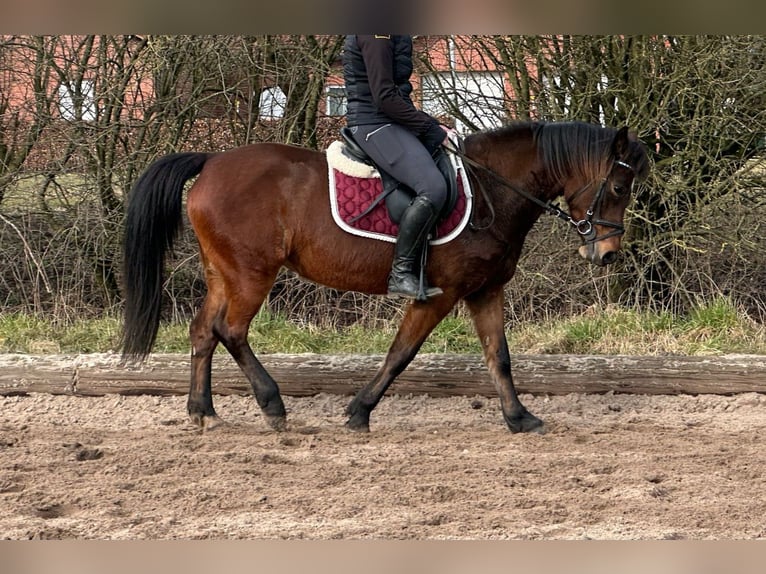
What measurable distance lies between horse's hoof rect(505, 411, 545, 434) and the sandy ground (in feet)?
0.23

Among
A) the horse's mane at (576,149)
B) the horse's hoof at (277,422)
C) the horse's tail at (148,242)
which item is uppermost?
the horse's mane at (576,149)

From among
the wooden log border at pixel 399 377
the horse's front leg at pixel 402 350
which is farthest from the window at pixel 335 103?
the horse's front leg at pixel 402 350

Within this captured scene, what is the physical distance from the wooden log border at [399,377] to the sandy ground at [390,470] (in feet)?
0.30

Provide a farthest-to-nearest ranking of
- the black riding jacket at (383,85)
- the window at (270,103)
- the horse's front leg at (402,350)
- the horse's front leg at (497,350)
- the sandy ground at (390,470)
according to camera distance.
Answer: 1. the window at (270,103)
2. the horse's front leg at (497,350)
3. the horse's front leg at (402,350)
4. the black riding jacket at (383,85)
5. the sandy ground at (390,470)

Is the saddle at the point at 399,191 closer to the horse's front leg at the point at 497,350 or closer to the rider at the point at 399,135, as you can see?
the rider at the point at 399,135

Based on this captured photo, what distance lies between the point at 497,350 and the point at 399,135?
1.52 meters

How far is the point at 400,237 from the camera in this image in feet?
18.3

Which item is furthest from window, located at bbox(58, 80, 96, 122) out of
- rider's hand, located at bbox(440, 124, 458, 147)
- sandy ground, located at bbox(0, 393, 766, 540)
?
rider's hand, located at bbox(440, 124, 458, 147)

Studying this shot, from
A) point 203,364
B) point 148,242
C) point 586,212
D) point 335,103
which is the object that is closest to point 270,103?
point 335,103

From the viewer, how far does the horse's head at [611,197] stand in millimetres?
5629

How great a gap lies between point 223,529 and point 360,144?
266 centimetres

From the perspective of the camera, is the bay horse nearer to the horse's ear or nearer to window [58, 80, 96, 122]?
the horse's ear

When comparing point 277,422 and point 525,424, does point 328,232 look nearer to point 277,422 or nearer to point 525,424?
point 277,422

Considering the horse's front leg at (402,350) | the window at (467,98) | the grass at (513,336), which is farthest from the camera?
the window at (467,98)
